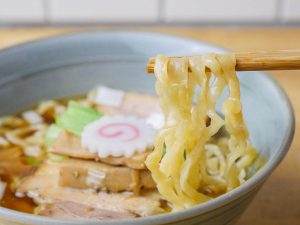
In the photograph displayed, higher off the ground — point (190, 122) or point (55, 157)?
point (190, 122)

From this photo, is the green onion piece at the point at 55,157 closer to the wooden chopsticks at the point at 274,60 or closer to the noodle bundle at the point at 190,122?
the noodle bundle at the point at 190,122

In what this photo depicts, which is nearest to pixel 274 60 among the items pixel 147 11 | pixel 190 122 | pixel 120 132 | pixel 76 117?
pixel 190 122

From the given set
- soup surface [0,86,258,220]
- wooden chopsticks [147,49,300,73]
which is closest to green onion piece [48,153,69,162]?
soup surface [0,86,258,220]

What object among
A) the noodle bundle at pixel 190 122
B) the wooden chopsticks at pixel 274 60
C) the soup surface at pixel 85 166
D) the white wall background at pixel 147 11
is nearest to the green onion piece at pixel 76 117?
the soup surface at pixel 85 166

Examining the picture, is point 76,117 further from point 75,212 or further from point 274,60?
point 274,60

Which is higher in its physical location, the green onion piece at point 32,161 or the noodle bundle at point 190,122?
the noodle bundle at point 190,122

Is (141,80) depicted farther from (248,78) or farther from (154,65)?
(154,65)

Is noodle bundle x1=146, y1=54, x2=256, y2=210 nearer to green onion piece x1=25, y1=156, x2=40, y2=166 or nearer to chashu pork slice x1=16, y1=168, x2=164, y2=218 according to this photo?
chashu pork slice x1=16, y1=168, x2=164, y2=218
